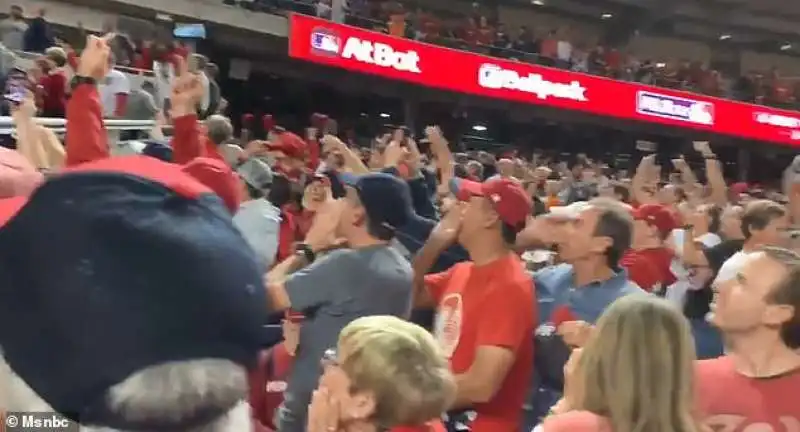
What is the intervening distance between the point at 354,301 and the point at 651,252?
154 cm

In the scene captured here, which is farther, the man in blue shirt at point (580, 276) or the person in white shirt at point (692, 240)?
the person in white shirt at point (692, 240)

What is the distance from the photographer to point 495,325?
9.03ft

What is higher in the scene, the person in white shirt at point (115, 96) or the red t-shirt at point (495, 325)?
the person in white shirt at point (115, 96)

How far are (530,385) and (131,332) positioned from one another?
2.18m

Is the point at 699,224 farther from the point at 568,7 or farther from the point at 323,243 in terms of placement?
the point at 568,7

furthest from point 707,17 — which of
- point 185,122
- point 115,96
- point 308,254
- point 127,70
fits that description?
point 185,122

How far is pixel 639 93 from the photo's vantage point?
1605cm

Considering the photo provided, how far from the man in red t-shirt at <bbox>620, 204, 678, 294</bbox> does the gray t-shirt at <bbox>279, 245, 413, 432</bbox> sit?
112cm

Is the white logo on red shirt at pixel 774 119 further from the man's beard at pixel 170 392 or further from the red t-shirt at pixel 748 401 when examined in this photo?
the man's beard at pixel 170 392

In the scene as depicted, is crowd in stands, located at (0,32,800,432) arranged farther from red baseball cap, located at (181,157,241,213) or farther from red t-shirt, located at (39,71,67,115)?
red t-shirt, located at (39,71,67,115)

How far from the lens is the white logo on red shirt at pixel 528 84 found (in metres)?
14.3

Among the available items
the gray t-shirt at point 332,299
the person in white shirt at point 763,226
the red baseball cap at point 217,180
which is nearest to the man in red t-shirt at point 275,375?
the gray t-shirt at point 332,299

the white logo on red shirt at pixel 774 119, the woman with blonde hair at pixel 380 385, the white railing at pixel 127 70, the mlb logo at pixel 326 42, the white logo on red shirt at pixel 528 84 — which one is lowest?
the woman with blonde hair at pixel 380 385

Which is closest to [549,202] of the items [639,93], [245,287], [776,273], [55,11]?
[776,273]
